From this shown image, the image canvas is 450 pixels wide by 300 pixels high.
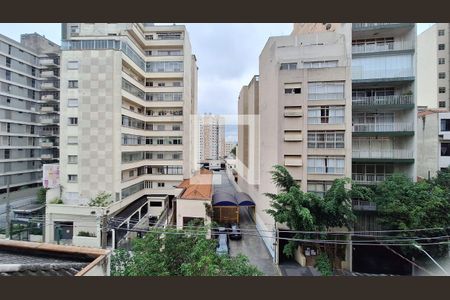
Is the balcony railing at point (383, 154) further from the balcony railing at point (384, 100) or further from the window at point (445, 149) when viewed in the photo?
the window at point (445, 149)

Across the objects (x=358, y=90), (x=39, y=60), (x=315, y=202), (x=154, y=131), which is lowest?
(x=315, y=202)

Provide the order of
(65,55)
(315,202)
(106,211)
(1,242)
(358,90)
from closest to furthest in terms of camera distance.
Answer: (1,242) → (315,202) → (358,90) → (106,211) → (65,55)

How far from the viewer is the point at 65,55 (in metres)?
14.6

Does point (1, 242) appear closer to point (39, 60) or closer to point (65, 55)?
point (65, 55)

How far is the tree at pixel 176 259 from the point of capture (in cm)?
588

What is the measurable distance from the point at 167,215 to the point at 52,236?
7140mm

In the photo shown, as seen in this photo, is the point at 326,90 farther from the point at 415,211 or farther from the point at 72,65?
the point at 72,65

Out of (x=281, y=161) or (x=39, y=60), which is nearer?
(x=281, y=161)

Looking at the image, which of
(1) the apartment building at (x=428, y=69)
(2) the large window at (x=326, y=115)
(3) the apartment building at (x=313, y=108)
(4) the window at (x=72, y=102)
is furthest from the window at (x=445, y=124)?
(4) the window at (x=72, y=102)

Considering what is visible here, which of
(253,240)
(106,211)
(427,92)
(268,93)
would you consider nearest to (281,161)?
(268,93)

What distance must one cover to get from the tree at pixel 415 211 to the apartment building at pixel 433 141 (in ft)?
12.2

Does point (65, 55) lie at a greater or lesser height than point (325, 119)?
greater

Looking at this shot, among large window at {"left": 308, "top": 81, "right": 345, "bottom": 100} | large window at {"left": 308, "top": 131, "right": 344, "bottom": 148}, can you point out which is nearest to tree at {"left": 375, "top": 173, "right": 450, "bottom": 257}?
large window at {"left": 308, "top": 131, "right": 344, "bottom": 148}

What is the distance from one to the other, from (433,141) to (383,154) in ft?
11.1
